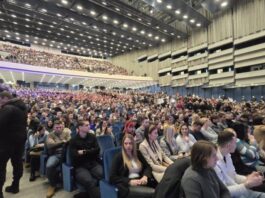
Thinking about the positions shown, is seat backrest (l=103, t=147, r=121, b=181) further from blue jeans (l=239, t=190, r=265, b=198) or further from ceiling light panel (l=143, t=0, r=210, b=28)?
ceiling light panel (l=143, t=0, r=210, b=28)

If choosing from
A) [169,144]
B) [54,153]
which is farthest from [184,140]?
[54,153]

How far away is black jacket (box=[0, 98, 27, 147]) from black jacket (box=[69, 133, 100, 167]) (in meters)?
0.78

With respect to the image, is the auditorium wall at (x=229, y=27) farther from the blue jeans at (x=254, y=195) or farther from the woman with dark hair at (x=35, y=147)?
the blue jeans at (x=254, y=195)

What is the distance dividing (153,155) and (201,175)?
1.49 metres

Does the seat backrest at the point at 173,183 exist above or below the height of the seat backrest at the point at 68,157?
above

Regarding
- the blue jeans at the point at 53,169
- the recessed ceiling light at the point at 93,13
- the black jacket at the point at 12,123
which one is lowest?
the blue jeans at the point at 53,169

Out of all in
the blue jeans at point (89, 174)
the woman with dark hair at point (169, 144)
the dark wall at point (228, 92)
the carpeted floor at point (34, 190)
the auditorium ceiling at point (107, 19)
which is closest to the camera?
the blue jeans at point (89, 174)

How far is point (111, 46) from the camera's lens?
107 ft

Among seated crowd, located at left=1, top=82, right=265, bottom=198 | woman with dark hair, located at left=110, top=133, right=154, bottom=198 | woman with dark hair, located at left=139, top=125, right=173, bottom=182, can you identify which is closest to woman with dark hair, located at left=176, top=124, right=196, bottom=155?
seated crowd, located at left=1, top=82, right=265, bottom=198

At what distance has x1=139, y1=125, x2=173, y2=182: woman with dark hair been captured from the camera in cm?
298

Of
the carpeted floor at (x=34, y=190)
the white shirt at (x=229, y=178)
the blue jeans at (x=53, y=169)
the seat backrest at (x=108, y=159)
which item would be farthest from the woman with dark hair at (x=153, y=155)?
the blue jeans at (x=53, y=169)

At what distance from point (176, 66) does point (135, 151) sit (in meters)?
24.4

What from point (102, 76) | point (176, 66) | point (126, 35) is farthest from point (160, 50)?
point (102, 76)

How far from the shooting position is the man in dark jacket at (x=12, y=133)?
341 centimetres
